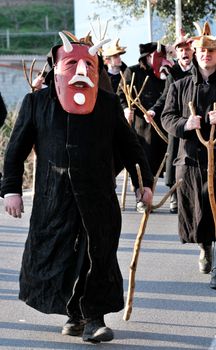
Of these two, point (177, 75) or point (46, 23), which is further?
point (46, 23)

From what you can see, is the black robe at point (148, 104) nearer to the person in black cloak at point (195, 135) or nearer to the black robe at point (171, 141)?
the black robe at point (171, 141)

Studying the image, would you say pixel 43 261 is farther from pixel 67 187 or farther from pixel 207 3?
pixel 207 3

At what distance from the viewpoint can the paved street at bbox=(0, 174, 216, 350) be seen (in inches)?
272

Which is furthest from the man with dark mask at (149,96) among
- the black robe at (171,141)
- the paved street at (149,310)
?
the paved street at (149,310)

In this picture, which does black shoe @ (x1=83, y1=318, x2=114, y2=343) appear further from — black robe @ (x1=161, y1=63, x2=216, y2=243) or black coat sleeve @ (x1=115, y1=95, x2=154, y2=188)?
black robe @ (x1=161, y1=63, x2=216, y2=243)

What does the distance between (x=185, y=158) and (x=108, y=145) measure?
1929mm

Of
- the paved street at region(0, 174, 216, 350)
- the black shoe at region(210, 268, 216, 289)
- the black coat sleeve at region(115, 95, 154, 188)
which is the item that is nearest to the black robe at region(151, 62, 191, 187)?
the paved street at region(0, 174, 216, 350)

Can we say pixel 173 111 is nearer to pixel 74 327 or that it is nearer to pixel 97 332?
pixel 74 327

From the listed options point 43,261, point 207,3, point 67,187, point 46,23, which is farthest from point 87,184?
point 46,23

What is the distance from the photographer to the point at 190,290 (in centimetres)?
845

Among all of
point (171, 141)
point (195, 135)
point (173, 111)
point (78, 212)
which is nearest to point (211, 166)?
point (195, 135)

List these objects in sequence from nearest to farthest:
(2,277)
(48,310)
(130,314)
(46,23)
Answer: (48,310)
(130,314)
(2,277)
(46,23)

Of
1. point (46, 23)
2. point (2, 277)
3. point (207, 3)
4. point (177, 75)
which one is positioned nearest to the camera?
point (2, 277)

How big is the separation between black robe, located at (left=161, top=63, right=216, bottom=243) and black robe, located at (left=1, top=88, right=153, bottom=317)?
5.73 feet
